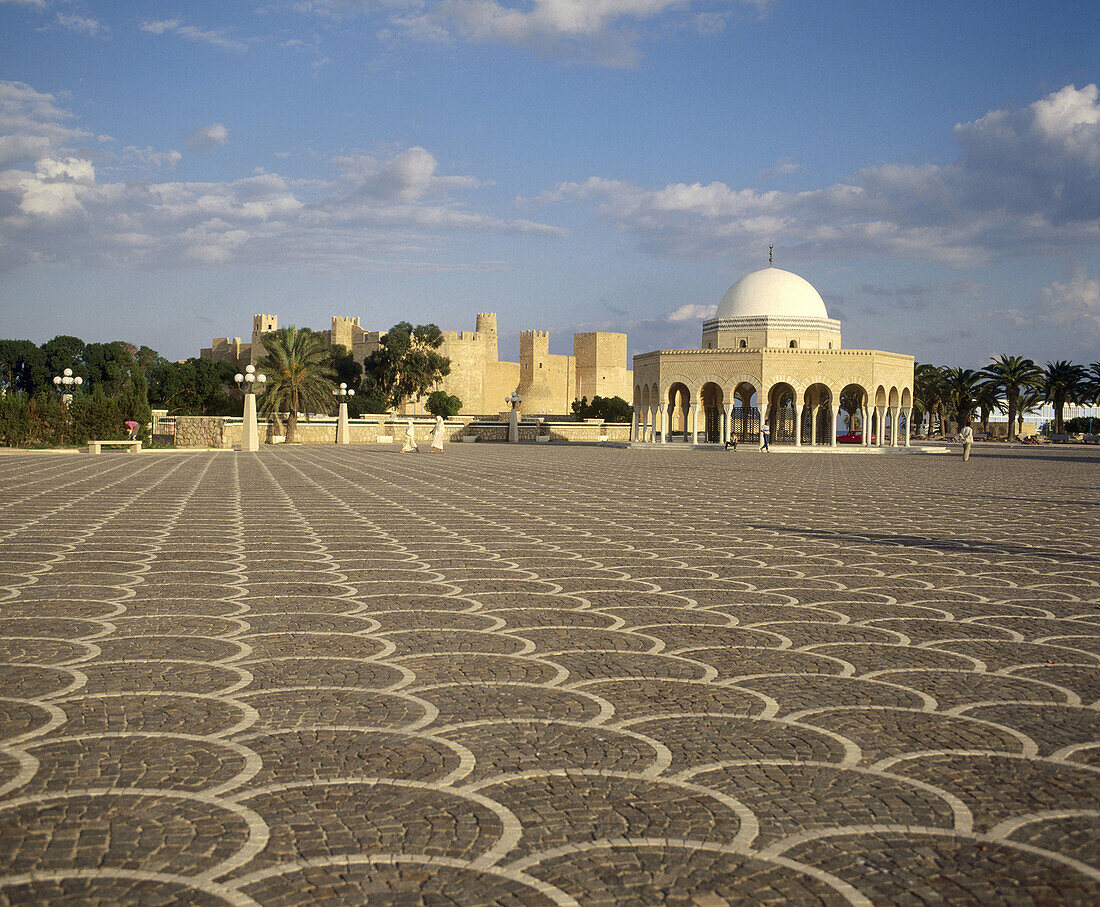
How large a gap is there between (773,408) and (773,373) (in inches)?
220

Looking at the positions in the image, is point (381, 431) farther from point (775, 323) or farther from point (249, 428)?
point (775, 323)

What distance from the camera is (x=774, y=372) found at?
39.6 m

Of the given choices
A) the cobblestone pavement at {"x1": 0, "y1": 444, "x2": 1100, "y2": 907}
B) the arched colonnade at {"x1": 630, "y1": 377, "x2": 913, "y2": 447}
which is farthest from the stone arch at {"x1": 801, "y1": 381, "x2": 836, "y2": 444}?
the cobblestone pavement at {"x1": 0, "y1": 444, "x2": 1100, "y2": 907}

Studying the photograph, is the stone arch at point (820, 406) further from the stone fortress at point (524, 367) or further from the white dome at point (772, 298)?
the stone fortress at point (524, 367)

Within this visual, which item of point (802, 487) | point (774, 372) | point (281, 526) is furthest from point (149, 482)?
point (774, 372)

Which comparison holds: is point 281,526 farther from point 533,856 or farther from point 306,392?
point 306,392

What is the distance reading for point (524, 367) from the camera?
3044 inches

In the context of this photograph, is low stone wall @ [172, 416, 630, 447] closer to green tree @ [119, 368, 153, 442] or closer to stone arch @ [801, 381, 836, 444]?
green tree @ [119, 368, 153, 442]

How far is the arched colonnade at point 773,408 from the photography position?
40.0 meters

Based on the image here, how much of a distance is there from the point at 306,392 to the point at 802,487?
27.1 m

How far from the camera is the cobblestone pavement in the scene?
7.77ft

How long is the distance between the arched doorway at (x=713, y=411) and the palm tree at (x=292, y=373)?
16179mm

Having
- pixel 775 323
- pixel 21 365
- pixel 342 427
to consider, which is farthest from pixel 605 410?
pixel 21 365

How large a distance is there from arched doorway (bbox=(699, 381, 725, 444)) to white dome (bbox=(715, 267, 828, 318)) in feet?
10.9
